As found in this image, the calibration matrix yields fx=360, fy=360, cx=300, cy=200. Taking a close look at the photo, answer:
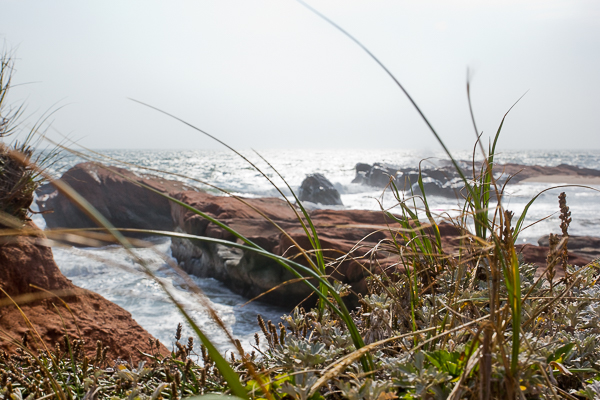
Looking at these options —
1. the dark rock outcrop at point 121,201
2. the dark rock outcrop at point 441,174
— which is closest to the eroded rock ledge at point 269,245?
the dark rock outcrop at point 121,201

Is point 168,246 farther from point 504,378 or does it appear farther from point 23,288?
point 504,378

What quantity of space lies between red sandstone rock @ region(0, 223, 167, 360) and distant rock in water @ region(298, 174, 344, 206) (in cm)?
1575

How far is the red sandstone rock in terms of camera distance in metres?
2.30

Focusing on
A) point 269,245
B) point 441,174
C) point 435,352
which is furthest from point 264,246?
point 441,174

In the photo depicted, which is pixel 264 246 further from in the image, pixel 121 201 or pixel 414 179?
pixel 414 179

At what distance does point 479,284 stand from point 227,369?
1208 mm

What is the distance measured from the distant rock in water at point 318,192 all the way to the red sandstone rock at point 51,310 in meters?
15.8

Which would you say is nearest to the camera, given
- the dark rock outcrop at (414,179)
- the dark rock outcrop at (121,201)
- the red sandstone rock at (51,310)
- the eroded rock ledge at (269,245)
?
the red sandstone rock at (51,310)

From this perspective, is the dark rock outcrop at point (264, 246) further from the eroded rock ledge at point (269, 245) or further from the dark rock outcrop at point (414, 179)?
the dark rock outcrop at point (414, 179)

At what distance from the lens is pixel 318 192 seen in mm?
18859

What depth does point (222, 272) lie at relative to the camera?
23.7 ft

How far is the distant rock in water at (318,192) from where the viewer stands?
18761 mm

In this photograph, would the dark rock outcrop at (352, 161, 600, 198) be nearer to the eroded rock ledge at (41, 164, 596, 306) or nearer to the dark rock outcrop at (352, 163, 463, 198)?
the dark rock outcrop at (352, 163, 463, 198)

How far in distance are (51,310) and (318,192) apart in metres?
16.6
